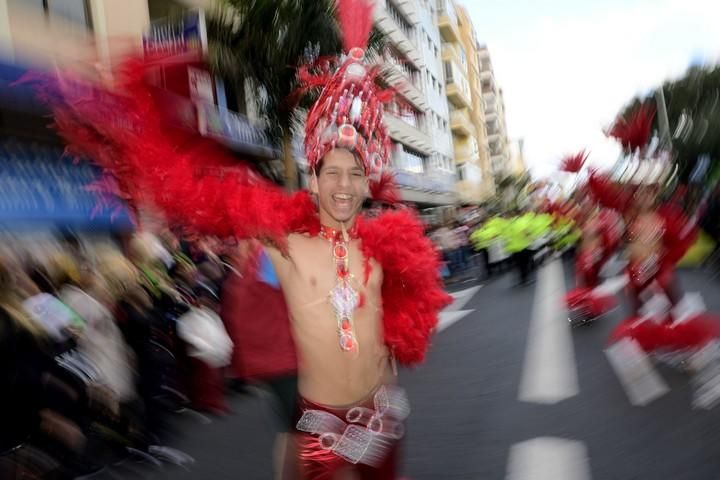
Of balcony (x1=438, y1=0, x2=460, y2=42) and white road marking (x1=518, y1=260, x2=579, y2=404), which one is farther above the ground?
balcony (x1=438, y1=0, x2=460, y2=42)

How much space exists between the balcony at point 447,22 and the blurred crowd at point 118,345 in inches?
1523

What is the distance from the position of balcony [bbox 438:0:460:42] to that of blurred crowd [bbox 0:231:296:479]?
127 ft

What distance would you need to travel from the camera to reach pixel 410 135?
91.3 ft

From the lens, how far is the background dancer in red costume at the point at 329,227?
157 centimetres

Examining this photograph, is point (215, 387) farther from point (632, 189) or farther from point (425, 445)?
point (632, 189)

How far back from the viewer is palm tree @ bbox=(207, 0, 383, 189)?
764cm

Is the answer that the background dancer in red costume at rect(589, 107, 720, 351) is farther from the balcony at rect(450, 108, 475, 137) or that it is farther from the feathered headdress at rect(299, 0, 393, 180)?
the balcony at rect(450, 108, 475, 137)

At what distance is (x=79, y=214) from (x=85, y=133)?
233 inches

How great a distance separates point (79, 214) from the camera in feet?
22.6

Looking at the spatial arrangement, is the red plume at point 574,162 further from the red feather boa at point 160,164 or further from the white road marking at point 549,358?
the red feather boa at point 160,164

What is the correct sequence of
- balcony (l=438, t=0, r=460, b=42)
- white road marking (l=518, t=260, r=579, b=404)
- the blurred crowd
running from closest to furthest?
the blurred crowd → white road marking (l=518, t=260, r=579, b=404) → balcony (l=438, t=0, r=460, b=42)

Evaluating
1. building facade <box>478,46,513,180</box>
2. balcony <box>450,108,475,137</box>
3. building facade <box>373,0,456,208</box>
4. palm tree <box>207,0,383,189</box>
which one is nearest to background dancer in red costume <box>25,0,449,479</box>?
palm tree <box>207,0,383,189</box>

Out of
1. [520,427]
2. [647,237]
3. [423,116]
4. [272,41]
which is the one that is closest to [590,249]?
[647,237]

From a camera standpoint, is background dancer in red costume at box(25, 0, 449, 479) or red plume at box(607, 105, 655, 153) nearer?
background dancer in red costume at box(25, 0, 449, 479)
